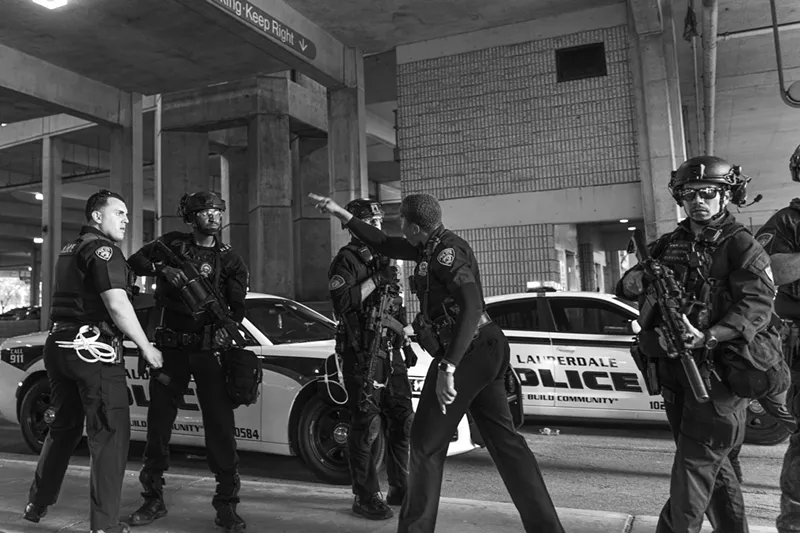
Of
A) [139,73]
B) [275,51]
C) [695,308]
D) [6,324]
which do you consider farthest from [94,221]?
[6,324]

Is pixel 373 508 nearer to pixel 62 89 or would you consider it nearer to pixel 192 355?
pixel 192 355

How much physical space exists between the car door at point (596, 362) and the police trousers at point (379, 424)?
296 cm

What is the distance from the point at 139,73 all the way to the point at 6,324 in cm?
1794

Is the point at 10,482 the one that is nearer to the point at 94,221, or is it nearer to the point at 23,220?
the point at 94,221

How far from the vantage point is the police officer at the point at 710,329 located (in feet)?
9.02

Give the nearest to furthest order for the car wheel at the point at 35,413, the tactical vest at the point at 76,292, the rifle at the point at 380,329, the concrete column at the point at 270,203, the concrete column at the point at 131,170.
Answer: the tactical vest at the point at 76,292 → the rifle at the point at 380,329 → the car wheel at the point at 35,413 → the concrete column at the point at 131,170 → the concrete column at the point at 270,203

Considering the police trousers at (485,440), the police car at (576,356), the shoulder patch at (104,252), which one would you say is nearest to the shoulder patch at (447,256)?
the police trousers at (485,440)

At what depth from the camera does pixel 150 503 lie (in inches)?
154

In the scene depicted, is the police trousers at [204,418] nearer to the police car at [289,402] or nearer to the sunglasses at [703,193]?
the police car at [289,402]

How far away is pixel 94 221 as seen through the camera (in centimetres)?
375

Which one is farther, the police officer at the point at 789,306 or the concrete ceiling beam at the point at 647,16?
the concrete ceiling beam at the point at 647,16

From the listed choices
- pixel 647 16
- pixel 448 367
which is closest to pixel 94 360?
pixel 448 367

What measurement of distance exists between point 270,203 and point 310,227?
1.94 metres

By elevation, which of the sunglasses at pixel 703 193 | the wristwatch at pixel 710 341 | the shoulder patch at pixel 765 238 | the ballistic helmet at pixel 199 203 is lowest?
the wristwatch at pixel 710 341
